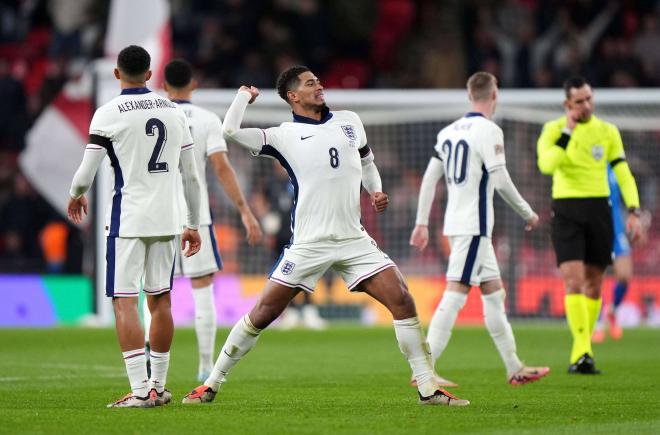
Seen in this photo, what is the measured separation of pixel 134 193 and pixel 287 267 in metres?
1.03

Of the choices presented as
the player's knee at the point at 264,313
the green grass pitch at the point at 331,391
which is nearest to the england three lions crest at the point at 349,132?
the player's knee at the point at 264,313

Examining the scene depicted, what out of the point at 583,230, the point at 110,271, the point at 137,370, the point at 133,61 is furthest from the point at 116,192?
the point at 583,230

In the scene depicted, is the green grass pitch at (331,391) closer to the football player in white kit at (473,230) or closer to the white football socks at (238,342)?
the white football socks at (238,342)

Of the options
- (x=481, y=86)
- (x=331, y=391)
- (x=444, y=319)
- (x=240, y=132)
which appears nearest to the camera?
(x=240, y=132)

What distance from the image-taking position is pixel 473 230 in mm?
9945

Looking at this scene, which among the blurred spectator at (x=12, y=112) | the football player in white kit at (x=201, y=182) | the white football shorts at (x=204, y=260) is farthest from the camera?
the blurred spectator at (x=12, y=112)

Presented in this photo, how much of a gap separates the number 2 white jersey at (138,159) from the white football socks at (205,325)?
2.42m

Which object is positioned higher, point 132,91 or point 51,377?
point 132,91

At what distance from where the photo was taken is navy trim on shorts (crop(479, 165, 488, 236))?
9961 mm

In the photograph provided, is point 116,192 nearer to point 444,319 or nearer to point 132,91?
point 132,91

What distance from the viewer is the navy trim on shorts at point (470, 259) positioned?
9.94 m

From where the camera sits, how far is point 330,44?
81.3ft

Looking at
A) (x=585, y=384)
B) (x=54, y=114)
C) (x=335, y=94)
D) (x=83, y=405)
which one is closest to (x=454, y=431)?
(x=83, y=405)

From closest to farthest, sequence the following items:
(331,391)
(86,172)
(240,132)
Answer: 1. (86,172)
2. (240,132)
3. (331,391)
